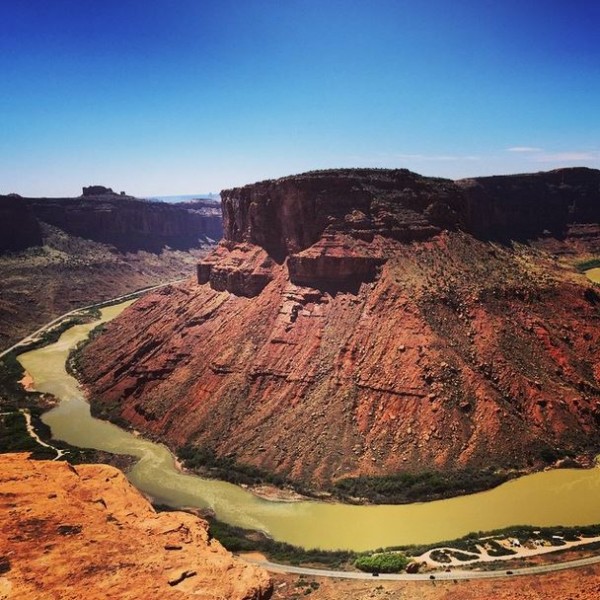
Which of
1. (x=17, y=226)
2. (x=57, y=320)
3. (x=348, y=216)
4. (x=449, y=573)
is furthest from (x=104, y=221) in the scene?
(x=449, y=573)

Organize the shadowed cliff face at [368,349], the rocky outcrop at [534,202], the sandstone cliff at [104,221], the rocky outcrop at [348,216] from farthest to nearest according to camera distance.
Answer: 1. the sandstone cliff at [104,221]
2. the rocky outcrop at [534,202]
3. the rocky outcrop at [348,216]
4. the shadowed cliff face at [368,349]

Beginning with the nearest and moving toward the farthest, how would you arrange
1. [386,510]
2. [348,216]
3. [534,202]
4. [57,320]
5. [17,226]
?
1. [386,510]
2. [348,216]
3. [57,320]
4. [534,202]
5. [17,226]

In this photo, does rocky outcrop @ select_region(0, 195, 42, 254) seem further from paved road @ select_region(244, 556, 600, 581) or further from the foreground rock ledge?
the foreground rock ledge

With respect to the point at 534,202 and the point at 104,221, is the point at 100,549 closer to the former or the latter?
the point at 534,202

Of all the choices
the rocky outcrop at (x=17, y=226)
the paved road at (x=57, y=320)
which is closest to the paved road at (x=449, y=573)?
the paved road at (x=57, y=320)

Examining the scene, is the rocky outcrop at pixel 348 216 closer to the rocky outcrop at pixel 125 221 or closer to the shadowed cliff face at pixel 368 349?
the shadowed cliff face at pixel 368 349

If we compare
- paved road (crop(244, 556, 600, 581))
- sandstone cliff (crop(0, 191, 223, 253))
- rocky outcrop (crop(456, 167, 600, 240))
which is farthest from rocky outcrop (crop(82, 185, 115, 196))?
paved road (crop(244, 556, 600, 581))
